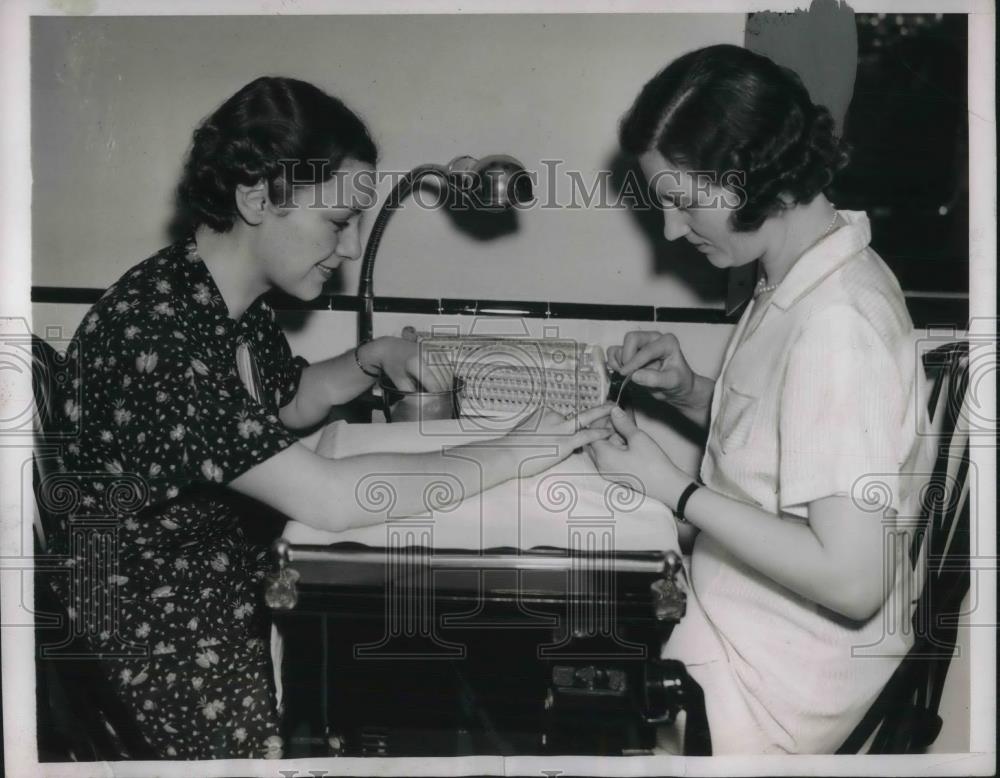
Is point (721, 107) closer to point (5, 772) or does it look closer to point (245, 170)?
point (245, 170)

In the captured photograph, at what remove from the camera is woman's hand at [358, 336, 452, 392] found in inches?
48.6

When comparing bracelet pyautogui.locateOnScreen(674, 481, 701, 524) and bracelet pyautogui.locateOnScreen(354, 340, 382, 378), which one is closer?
bracelet pyautogui.locateOnScreen(674, 481, 701, 524)

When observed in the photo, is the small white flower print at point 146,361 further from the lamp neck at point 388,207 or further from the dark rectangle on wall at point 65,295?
the lamp neck at point 388,207

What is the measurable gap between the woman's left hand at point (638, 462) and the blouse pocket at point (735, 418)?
0.08m

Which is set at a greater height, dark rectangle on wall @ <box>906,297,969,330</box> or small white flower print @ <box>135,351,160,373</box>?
dark rectangle on wall @ <box>906,297,969,330</box>

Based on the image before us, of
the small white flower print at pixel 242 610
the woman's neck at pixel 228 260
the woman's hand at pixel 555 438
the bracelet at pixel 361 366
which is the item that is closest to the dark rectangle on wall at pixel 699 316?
the woman's hand at pixel 555 438

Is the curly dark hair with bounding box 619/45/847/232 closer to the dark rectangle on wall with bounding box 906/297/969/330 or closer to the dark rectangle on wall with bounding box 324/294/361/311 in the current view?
the dark rectangle on wall with bounding box 906/297/969/330

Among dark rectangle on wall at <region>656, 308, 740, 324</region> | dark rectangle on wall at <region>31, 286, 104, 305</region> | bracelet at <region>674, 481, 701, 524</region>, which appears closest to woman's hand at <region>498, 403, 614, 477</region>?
bracelet at <region>674, 481, 701, 524</region>

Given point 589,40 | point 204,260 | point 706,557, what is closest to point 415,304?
point 204,260

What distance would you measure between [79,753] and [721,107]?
1.13 m

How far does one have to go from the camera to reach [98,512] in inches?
43.4

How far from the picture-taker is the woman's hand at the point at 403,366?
123 centimetres

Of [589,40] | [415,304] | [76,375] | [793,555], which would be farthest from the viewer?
[415,304]

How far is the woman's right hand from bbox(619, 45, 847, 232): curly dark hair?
23cm
